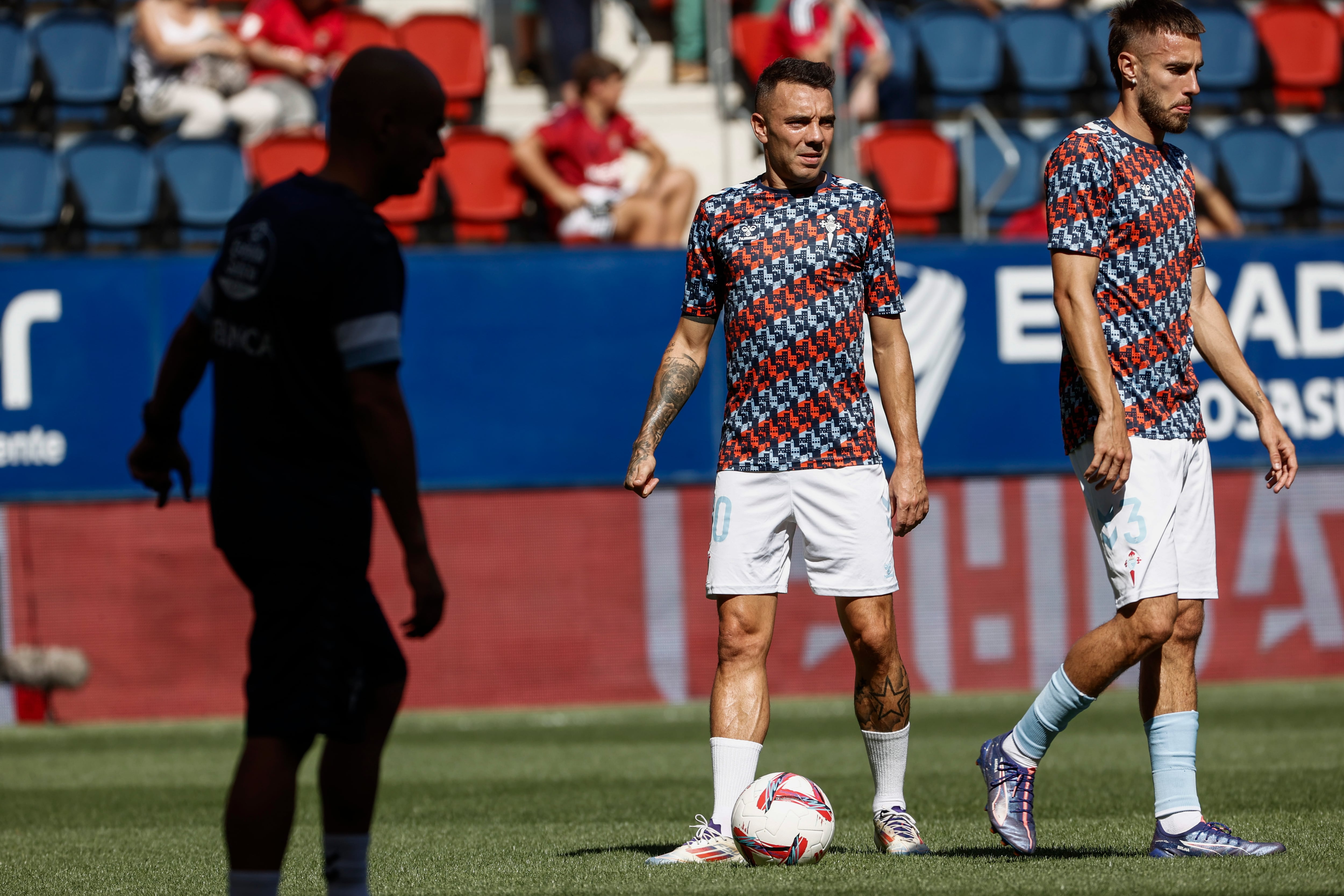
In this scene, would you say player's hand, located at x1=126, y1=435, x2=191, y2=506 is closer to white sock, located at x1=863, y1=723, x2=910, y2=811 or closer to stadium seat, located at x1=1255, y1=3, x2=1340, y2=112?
white sock, located at x1=863, y1=723, x2=910, y2=811

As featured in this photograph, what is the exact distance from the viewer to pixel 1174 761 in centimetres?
500

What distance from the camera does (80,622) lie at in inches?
453

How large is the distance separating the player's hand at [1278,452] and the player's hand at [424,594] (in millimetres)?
2721

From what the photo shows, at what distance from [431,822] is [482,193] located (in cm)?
719

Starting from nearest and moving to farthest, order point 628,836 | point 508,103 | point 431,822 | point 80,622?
point 628,836
point 431,822
point 80,622
point 508,103

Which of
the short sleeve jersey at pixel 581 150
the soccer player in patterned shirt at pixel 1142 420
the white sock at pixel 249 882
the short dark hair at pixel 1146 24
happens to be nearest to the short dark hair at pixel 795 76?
the soccer player in patterned shirt at pixel 1142 420

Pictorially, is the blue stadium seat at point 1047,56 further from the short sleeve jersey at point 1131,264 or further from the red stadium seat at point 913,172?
the short sleeve jersey at point 1131,264

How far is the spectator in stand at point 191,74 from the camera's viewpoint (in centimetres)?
1317

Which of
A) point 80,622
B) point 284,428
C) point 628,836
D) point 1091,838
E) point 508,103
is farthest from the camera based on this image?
point 508,103

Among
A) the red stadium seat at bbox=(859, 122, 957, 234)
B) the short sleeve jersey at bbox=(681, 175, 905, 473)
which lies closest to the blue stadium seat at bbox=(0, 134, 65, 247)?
the red stadium seat at bbox=(859, 122, 957, 234)

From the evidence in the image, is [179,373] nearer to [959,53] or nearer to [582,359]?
[582,359]

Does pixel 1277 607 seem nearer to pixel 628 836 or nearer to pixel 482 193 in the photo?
pixel 482 193

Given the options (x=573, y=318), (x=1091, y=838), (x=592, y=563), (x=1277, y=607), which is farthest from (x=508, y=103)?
(x=1091, y=838)

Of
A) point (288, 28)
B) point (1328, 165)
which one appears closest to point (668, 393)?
point (288, 28)
